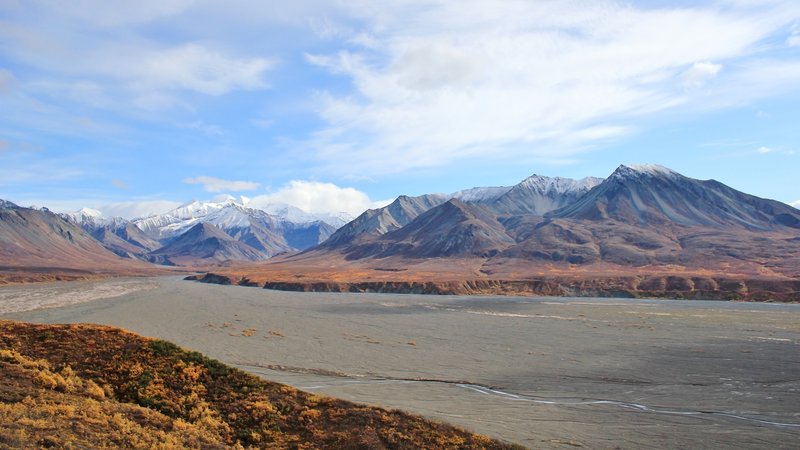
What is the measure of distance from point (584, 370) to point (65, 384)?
32.7 meters

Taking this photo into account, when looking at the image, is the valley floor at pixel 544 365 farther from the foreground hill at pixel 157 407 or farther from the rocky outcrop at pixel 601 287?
the rocky outcrop at pixel 601 287

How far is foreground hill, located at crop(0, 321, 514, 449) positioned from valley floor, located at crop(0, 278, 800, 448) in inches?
254

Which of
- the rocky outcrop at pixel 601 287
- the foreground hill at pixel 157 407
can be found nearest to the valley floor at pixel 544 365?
the foreground hill at pixel 157 407

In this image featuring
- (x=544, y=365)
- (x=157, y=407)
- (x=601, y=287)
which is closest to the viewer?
(x=157, y=407)

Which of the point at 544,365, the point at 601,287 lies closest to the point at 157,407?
the point at 544,365

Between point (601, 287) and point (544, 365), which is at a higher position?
point (601, 287)

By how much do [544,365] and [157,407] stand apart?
29.2 meters

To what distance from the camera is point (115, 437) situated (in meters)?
15.2

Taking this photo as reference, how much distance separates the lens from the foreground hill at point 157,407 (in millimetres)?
15531

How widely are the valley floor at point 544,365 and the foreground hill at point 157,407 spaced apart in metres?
6.45

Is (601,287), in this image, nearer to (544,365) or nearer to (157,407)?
(544,365)

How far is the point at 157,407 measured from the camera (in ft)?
63.8

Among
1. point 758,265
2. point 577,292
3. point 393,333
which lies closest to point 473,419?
point 393,333

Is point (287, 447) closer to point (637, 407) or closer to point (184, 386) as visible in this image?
point (184, 386)
